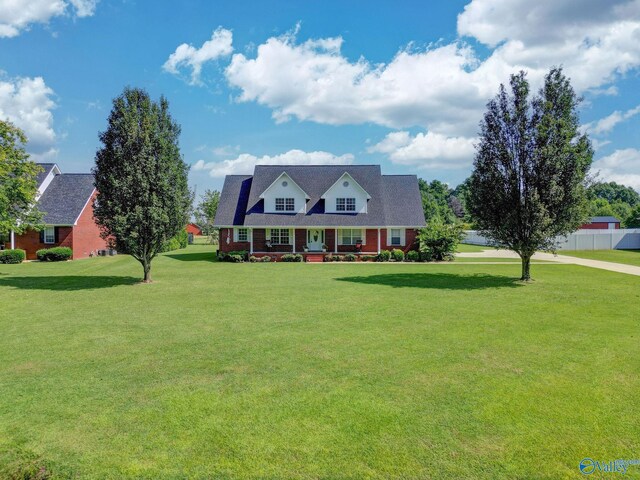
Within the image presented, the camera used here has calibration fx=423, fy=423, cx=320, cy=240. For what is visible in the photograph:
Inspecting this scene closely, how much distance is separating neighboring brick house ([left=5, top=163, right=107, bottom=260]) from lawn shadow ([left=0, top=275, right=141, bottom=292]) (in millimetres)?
12829

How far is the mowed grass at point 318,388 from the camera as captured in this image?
17.4 ft

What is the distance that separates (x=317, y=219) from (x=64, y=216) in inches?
854

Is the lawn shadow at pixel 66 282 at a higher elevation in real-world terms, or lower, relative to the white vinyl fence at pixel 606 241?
lower

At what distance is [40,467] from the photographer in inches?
200

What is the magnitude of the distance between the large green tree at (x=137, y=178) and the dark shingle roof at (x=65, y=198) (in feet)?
60.4

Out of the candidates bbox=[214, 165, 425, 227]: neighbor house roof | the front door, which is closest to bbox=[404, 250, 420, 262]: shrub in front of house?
bbox=[214, 165, 425, 227]: neighbor house roof

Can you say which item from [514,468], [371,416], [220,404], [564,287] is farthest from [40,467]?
[564,287]

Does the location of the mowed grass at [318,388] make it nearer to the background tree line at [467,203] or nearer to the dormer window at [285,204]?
the background tree line at [467,203]

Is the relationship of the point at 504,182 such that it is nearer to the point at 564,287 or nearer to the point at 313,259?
the point at 564,287

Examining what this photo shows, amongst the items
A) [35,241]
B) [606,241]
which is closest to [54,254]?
[35,241]

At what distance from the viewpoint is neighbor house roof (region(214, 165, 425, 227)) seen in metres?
37.2

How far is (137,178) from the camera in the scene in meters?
20.3

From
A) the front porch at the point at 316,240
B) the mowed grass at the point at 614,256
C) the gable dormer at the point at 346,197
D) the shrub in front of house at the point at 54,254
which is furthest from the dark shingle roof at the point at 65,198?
the mowed grass at the point at 614,256

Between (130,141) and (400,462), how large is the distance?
19.7 meters
